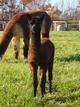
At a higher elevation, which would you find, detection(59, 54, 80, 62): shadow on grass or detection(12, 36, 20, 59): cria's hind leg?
detection(12, 36, 20, 59): cria's hind leg

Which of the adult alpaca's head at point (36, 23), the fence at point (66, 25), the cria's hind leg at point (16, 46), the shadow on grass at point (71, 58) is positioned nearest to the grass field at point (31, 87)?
the shadow on grass at point (71, 58)

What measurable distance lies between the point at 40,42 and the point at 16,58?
4.99 metres

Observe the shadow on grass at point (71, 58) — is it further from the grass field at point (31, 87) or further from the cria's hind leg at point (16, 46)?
the cria's hind leg at point (16, 46)

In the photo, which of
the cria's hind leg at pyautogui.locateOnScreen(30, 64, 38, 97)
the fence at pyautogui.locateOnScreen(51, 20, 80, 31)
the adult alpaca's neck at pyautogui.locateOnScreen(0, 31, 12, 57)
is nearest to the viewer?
the cria's hind leg at pyautogui.locateOnScreen(30, 64, 38, 97)

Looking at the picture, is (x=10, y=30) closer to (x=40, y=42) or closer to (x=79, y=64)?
(x=40, y=42)

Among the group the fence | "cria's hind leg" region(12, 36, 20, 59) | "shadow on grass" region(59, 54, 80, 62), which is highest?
"cria's hind leg" region(12, 36, 20, 59)

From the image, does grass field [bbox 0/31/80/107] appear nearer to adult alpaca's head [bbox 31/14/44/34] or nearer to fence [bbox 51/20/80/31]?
adult alpaca's head [bbox 31/14/44/34]

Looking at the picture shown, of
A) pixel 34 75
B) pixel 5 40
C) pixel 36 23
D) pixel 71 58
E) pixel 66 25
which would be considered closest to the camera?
pixel 36 23

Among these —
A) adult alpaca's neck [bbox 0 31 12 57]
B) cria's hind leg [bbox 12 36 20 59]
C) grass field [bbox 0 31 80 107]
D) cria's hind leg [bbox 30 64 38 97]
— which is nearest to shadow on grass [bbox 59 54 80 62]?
grass field [bbox 0 31 80 107]

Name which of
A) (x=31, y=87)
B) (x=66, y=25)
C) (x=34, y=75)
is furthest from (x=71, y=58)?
(x=66, y=25)

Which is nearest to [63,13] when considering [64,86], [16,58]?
[16,58]

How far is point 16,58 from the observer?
11.9 m

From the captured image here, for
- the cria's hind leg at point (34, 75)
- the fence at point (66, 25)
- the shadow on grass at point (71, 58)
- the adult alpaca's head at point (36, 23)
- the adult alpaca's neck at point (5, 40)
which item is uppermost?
the adult alpaca's head at point (36, 23)

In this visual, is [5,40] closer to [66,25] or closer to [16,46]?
[16,46]
